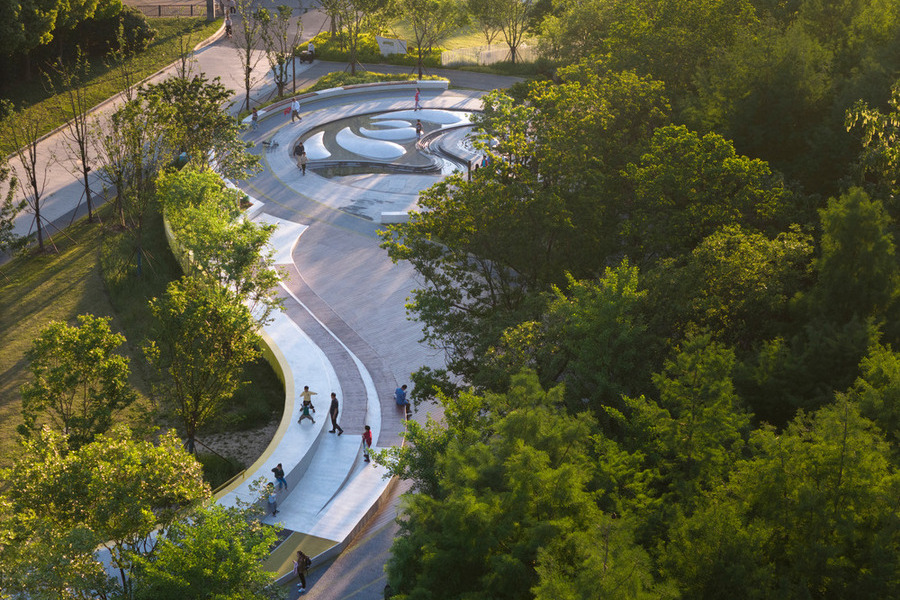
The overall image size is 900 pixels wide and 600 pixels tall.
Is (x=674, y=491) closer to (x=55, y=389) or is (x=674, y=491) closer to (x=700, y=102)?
(x=55, y=389)

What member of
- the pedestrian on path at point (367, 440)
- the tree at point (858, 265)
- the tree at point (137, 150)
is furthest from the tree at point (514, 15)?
the tree at point (858, 265)

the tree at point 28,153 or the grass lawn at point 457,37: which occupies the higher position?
the grass lawn at point 457,37

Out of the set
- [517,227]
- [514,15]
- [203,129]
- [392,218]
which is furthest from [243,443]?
[514,15]

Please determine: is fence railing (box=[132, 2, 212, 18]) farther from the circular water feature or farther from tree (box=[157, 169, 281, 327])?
tree (box=[157, 169, 281, 327])

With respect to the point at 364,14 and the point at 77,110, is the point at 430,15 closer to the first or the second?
the point at 364,14

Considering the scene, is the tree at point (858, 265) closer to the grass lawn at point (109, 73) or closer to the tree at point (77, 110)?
the tree at point (77, 110)

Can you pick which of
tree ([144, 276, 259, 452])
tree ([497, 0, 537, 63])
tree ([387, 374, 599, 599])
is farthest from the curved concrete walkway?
tree ([497, 0, 537, 63])
